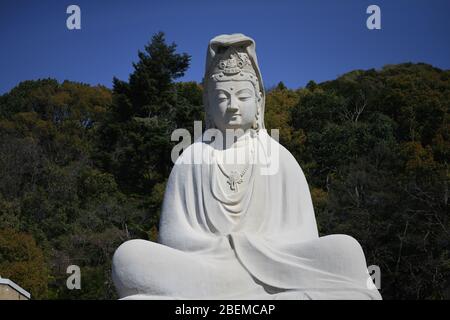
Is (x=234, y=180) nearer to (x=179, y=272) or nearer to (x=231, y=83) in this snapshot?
(x=231, y=83)

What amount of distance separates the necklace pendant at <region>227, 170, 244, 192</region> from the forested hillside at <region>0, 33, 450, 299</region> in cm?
1027

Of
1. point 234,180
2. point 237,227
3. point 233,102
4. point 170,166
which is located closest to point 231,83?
point 233,102

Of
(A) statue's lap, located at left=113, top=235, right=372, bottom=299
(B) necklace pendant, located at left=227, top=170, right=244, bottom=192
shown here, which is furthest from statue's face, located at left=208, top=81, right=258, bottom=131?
(A) statue's lap, located at left=113, top=235, right=372, bottom=299

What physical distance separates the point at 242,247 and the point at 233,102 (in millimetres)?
1460

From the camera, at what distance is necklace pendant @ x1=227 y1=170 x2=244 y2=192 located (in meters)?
8.09

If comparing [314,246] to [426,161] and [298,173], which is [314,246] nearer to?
[298,173]

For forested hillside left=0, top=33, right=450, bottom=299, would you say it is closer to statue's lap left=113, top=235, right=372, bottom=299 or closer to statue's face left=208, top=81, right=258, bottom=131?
statue's face left=208, top=81, right=258, bottom=131

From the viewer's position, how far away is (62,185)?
22.4m

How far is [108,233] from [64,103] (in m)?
11.5

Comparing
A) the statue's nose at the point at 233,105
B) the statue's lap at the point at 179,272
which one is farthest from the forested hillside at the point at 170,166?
the statue's lap at the point at 179,272

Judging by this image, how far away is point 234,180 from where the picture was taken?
8.12 meters

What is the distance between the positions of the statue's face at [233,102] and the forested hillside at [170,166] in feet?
33.7

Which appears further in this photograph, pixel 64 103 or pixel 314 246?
pixel 64 103

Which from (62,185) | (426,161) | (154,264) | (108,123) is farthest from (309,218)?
(108,123)
